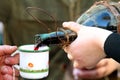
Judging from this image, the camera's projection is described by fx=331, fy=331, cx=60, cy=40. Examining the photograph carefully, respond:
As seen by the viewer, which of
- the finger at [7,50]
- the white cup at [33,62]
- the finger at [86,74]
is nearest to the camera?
the white cup at [33,62]

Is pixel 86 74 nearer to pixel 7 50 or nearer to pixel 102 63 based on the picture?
pixel 102 63

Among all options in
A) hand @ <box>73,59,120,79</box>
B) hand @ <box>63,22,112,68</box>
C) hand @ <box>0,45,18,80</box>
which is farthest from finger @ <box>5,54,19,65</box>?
hand @ <box>73,59,120,79</box>

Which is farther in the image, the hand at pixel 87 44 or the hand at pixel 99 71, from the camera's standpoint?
the hand at pixel 99 71

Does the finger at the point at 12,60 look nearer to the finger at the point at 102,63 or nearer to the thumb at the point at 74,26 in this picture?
the thumb at the point at 74,26

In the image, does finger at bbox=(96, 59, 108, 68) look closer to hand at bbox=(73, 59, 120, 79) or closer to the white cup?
hand at bbox=(73, 59, 120, 79)

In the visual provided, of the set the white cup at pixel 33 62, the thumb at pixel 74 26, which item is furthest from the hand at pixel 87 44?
the white cup at pixel 33 62

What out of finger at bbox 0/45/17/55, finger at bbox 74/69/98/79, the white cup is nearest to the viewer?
the white cup

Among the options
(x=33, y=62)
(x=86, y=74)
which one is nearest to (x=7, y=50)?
(x=33, y=62)

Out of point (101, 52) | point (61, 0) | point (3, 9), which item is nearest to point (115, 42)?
point (101, 52)
